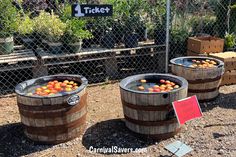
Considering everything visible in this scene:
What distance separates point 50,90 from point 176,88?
5.17ft

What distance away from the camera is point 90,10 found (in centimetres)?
571

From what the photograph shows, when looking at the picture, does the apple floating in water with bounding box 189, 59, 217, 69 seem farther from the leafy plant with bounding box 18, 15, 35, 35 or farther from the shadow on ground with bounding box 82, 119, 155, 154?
the leafy plant with bounding box 18, 15, 35, 35

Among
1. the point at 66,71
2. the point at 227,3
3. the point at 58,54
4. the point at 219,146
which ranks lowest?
the point at 219,146

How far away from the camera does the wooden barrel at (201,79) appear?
16.0 ft

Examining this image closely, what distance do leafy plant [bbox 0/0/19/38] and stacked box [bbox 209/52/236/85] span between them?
3.64 metres

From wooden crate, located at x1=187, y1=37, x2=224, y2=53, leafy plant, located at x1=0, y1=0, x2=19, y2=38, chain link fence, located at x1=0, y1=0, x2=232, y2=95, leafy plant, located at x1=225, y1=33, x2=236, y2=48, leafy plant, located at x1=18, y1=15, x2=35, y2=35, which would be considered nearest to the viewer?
leafy plant, located at x1=0, y1=0, x2=19, y2=38

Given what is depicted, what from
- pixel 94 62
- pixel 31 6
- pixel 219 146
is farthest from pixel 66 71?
pixel 219 146

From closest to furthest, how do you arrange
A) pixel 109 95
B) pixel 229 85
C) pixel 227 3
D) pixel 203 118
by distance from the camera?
1. pixel 203 118
2. pixel 109 95
3. pixel 229 85
4. pixel 227 3

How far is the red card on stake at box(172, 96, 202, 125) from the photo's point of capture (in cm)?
368

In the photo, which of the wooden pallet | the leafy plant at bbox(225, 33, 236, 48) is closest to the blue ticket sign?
the wooden pallet

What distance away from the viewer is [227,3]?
734cm

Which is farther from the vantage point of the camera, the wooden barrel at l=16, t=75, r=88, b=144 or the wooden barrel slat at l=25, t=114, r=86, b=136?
the wooden barrel slat at l=25, t=114, r=86, b=136

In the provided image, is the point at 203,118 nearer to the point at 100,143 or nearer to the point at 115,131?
the point at 115,131

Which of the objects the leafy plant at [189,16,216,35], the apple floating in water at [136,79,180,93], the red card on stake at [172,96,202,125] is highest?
the leafy plant at [189,16,216,35]
